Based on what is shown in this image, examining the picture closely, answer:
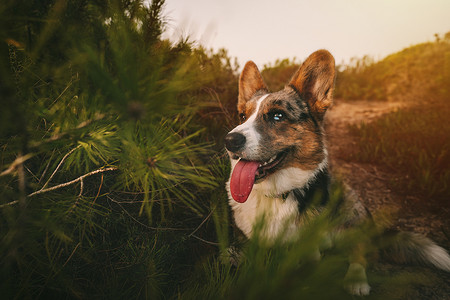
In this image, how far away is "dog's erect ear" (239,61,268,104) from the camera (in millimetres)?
2924

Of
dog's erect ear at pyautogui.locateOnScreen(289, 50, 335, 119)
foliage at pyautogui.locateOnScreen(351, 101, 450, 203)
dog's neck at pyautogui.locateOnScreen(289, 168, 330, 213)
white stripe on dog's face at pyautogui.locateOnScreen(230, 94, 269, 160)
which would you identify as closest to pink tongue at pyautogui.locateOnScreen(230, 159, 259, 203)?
white stripe on dog's face at pyautogui.locateOnScreen(230, 94, 269, 160)

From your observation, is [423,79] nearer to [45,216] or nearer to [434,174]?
[434,174]

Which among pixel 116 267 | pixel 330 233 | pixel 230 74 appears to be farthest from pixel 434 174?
pixel 116 267

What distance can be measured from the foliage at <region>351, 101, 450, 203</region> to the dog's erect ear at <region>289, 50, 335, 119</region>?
227cm

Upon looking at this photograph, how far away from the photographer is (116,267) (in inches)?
60.1

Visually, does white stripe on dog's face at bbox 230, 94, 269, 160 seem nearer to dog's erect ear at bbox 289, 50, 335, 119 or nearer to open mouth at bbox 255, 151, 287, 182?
open mouth at bbox 255, 151, 287, 182

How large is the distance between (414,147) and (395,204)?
124cm

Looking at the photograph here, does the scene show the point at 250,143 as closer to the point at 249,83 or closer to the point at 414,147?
the point at 249,83

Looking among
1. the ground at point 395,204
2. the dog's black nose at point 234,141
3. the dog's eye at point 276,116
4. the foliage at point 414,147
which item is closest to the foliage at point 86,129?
the dog's black nose at point 234,141

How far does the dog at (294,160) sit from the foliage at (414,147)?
1.28 metres

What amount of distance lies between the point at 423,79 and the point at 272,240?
Answer: 8813 mm

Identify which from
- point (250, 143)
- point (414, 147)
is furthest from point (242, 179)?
point (414, 147)

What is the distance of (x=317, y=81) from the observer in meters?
2.59

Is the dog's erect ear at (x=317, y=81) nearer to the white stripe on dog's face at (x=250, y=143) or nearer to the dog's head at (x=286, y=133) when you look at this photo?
the dog's head at (x=286, y=133)
